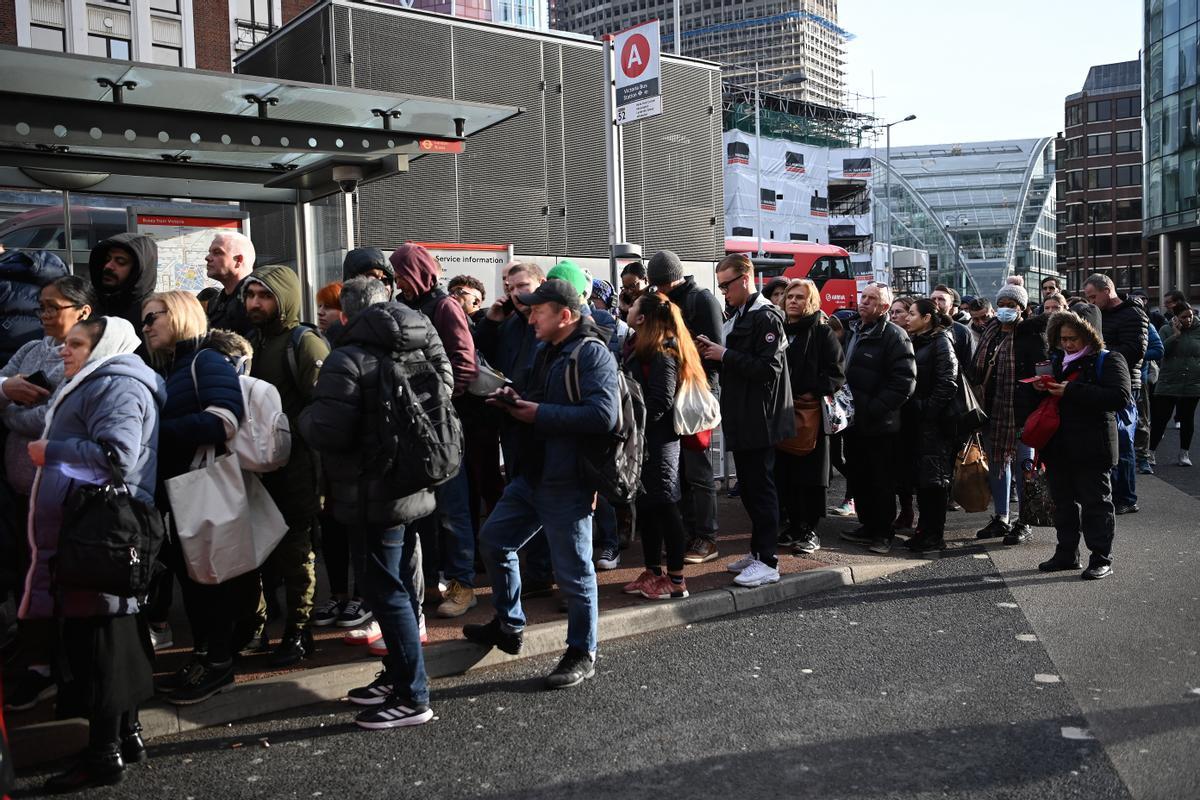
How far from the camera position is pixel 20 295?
16.6ft

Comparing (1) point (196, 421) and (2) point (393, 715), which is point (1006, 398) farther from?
(1) point (196, 421)

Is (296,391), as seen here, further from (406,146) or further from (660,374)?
(406,146)

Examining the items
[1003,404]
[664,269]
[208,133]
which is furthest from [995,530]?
[208,133]

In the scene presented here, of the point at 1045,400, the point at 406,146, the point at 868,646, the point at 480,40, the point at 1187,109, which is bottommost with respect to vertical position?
the point at 868,646

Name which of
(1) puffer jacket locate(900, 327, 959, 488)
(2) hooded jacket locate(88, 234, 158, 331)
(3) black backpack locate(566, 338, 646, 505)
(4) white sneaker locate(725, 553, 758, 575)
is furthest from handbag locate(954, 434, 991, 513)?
(2) hooded jacket locate(88, 234, 158, 331)

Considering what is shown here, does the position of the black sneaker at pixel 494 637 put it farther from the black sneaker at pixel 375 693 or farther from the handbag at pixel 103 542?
the handbag at pixel 103 542

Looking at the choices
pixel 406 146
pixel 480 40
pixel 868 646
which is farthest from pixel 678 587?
pixel 480 40

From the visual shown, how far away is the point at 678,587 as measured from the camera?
20.4ft

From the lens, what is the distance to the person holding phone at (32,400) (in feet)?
14.8

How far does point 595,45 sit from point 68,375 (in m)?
11.7

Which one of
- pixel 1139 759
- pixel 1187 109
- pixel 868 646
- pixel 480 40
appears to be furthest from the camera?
pixel 1187 109

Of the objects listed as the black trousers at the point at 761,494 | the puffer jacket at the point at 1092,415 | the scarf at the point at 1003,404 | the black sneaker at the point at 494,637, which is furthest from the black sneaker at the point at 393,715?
the scarf at the point at 1003,404

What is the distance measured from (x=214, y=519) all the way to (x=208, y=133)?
3.78m

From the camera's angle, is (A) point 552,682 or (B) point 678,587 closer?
(A) point 552,682
